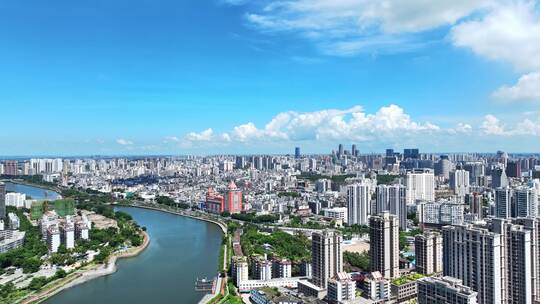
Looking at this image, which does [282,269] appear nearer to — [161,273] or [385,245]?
[385,245]

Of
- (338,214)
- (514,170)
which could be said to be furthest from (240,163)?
(338,214)

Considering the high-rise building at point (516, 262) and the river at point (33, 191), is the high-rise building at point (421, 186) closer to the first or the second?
the high-rise building at point (516, 262)

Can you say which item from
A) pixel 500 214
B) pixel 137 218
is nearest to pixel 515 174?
pixel 500 214

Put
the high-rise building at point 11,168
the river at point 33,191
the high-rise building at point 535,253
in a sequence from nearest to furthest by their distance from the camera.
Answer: the high-rise building at point 535,253, the river at point 33,191, the high-rise building at point 11,168

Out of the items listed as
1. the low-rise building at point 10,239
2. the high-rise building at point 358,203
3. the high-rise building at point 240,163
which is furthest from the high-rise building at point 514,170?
the high-rise building at point 240,163

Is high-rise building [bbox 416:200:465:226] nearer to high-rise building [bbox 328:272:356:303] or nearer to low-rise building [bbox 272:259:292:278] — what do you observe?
low-rise building [bbox 272:259:292:278]

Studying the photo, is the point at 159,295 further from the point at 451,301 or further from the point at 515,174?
the point at 515,174

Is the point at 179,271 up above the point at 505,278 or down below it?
below
